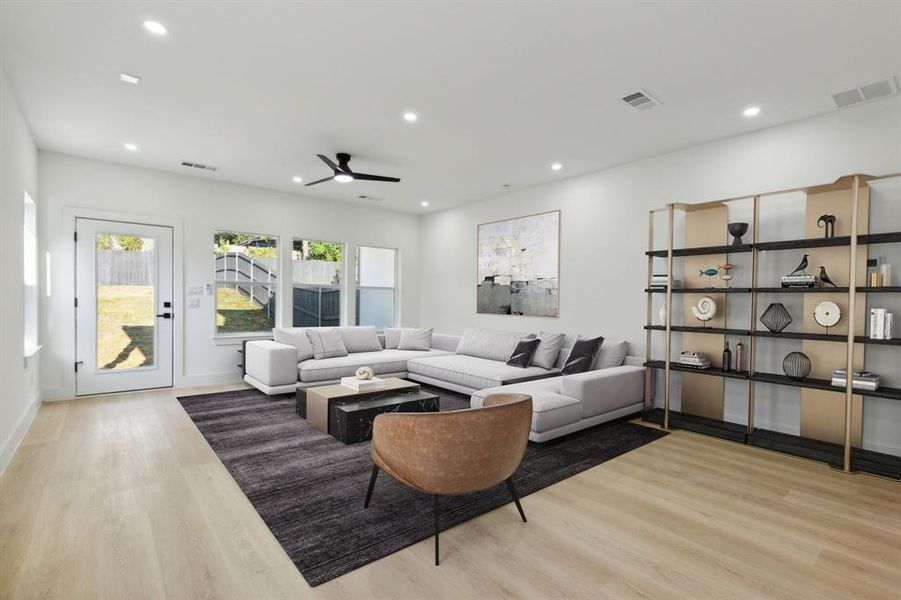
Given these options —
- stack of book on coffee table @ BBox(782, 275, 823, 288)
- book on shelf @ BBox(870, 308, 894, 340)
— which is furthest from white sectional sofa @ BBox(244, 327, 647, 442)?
book on shelf @ BBox(870, 308, 894, 340)

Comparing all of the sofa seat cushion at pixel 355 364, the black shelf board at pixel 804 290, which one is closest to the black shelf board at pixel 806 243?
the black shelf board at pixel 804 290

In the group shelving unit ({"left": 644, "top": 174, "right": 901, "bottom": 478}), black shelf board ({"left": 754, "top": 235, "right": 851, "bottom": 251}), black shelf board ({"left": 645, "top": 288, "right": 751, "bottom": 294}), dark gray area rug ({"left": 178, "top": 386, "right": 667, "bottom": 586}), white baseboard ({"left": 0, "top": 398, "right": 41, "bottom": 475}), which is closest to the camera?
dark gray area rug ({"left": 178, "top": 386, "right": 667, "bottom": 586})

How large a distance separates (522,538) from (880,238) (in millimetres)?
3490

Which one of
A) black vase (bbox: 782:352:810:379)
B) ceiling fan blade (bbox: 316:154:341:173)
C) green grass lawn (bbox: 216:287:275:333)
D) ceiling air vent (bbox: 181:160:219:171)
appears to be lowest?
black vase (bbox: 782:352:810:379)

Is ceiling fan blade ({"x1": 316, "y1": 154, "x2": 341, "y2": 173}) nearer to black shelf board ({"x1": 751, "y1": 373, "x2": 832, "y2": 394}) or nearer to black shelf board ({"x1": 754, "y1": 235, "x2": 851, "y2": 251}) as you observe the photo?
black shelf board ({"x1": 754, "y1": 235, "x2": 851, "y2": 251})

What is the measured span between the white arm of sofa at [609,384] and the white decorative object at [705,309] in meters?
0.81

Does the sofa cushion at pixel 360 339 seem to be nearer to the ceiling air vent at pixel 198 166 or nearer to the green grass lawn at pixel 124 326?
the green grass lawn at pixel 124 326

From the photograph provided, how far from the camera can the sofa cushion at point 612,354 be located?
16.3 feet

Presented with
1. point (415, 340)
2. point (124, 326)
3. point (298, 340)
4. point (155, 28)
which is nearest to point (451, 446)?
point (155, 28)

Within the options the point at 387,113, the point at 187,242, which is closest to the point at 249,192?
the point at 187,242

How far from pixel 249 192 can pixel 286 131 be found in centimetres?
258

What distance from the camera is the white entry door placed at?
17.3 ft

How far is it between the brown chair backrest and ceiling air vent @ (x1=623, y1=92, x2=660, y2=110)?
2693mm

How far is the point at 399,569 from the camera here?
2.07m
